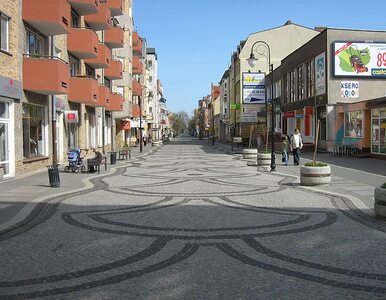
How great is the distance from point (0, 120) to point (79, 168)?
5619 mm

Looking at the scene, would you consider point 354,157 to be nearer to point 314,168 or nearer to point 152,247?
point 314,168

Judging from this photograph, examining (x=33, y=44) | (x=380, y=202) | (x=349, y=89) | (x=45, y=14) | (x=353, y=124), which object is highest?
(x=45, y=14)

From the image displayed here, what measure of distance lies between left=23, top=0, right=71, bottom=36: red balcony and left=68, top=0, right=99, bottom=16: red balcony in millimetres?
6055

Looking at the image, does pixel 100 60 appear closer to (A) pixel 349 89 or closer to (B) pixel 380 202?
(A) pixel 349 89

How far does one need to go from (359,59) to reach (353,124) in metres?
6.50

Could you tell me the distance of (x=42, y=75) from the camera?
1961 cm

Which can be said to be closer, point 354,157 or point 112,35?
point 354,157

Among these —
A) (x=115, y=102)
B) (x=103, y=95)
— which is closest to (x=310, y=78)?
(x=115, y=102)

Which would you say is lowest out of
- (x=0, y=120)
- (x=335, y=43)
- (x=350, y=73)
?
(x=0, y=120)

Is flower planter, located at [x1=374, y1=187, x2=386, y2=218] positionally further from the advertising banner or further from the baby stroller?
the advertising banner

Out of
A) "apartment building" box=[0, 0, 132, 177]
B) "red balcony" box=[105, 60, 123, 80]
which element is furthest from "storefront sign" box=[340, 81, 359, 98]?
"apartment building" box=[0, 0, 132, 177]

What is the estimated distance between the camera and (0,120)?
56.0 feet

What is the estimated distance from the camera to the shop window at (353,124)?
Answer: 102 feet

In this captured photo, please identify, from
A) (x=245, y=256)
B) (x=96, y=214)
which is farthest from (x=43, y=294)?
(x=96, y=214)
